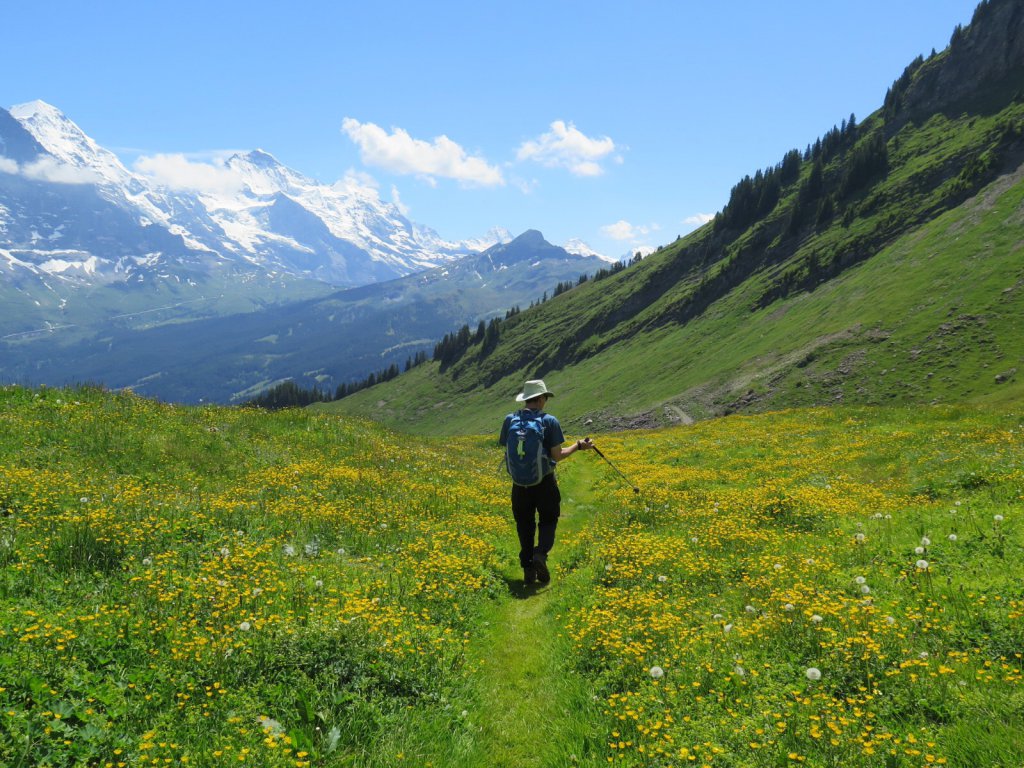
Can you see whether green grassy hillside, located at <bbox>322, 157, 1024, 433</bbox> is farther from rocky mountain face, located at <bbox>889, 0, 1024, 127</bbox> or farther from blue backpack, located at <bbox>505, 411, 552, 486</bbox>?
rocky mountain face, located at <bbox>889, 0, 1024, 127</bbox>

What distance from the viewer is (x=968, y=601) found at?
22.1ft

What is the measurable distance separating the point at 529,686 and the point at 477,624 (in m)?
1.72

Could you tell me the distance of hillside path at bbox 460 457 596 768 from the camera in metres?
5.70

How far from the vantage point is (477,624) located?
859 centimetres

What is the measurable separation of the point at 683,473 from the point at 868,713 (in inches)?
636

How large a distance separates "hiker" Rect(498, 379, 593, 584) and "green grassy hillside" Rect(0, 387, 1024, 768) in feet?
2.24

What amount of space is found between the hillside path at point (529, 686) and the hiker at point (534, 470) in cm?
67

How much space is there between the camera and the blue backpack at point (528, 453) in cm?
1057

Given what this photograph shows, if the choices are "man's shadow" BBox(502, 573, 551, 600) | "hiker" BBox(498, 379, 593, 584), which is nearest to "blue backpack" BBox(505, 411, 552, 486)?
"hiker" BBox(498, 379, 593, 584)

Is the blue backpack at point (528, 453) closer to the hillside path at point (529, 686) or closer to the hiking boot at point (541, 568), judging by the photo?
the hiking boot at point (541, 568)

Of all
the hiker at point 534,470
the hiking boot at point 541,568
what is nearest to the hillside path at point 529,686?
the hiking boot at point 541,568

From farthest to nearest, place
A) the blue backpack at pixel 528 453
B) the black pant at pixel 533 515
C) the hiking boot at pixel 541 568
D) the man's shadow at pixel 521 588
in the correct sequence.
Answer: the black pant at pixel 533 515 → the hiking boot at pixel 541 568 → the blue backpack at pixel 528 453 → the man's shadow at pixel 521 588

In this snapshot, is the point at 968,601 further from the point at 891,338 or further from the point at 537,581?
the point at 891,338

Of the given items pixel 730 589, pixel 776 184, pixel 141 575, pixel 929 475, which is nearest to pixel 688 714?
pixel 730 589
